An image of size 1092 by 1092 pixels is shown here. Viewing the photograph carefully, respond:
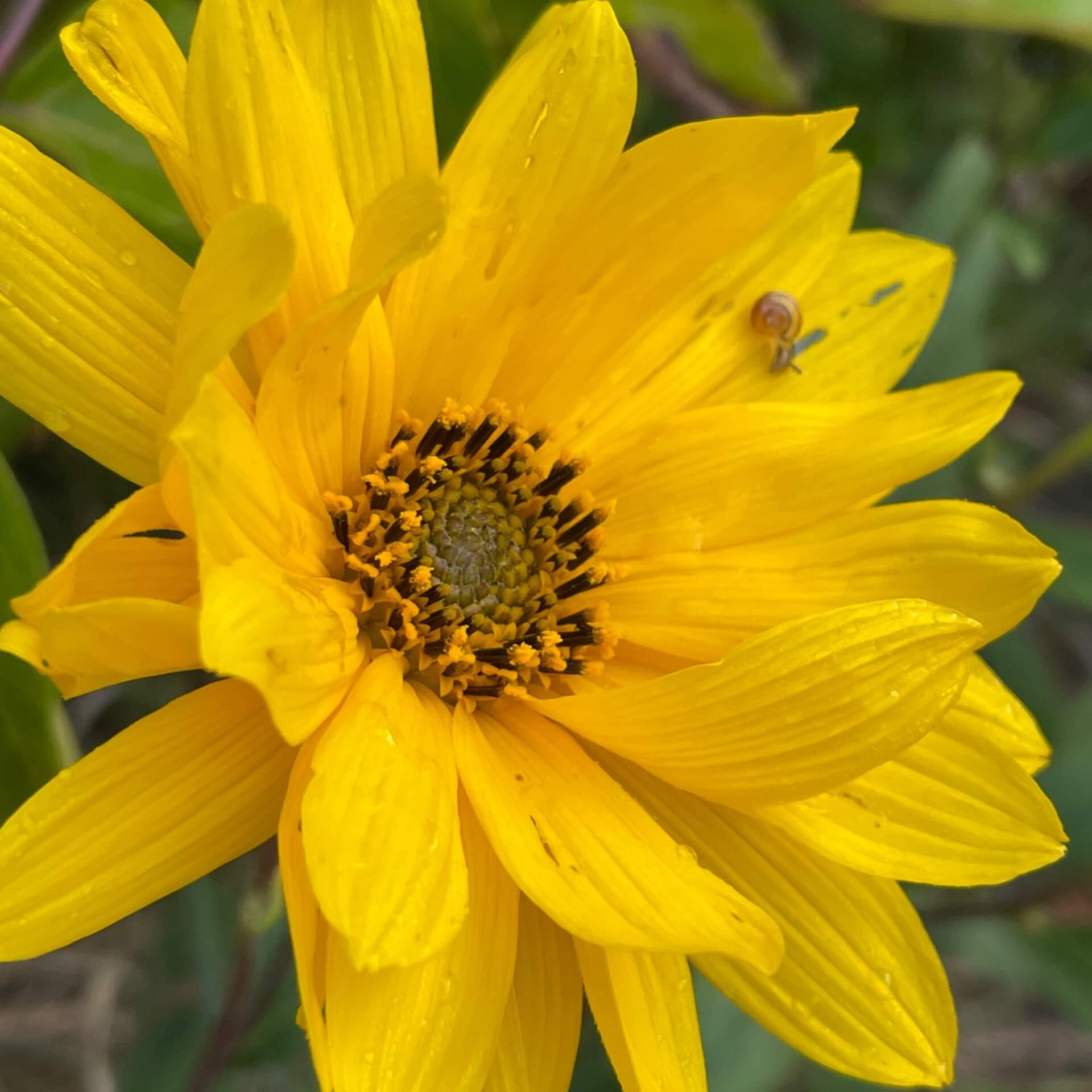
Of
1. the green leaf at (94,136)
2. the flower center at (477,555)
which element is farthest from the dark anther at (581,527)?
the green leaf at (94,136)

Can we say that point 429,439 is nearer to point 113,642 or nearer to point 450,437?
point 450,437

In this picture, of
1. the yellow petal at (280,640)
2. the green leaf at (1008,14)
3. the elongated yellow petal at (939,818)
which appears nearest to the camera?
the yellow petal at (280,640)

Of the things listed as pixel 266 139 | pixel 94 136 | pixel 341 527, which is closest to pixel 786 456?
pixel 341 527

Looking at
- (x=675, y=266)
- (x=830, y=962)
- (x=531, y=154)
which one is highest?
(x=531, y=154)

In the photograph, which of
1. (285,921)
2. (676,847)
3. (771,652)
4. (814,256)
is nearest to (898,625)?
(771,652)

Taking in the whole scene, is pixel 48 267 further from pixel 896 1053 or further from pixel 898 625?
pixel 896 1053

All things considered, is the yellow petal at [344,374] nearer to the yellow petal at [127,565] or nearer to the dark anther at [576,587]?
the yellow petal at [127,565]
